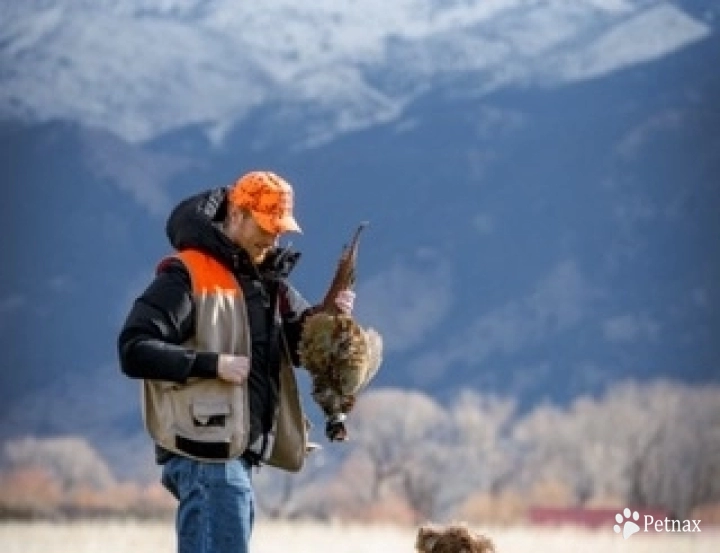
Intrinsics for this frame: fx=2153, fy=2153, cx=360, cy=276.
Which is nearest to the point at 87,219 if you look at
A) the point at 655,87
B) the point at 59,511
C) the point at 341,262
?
the point at 59,511

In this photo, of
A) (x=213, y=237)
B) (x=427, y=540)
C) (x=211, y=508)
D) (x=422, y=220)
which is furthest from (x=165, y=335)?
(x=422, y=220)

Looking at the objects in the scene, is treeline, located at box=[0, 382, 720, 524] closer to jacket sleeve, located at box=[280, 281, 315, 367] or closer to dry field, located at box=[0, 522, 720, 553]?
dry field, located at box=[0, 522, 720, 553]

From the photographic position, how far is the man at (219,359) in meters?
3.82

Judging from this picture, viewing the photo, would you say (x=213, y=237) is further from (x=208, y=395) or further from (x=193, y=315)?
(x=208, y=395)

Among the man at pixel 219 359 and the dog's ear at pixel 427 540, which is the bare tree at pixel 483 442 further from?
the man at pixel 219 359

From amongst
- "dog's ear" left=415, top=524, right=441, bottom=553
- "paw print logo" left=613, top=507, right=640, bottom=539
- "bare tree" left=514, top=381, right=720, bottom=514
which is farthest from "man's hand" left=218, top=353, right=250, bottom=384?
"paw print logo" left=613, top=507, right=640, bottom=539

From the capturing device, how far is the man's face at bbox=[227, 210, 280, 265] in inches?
155

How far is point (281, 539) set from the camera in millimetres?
6230

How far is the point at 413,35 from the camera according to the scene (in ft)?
21.1

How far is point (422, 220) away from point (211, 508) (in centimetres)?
265

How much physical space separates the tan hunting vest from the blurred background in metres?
2.35

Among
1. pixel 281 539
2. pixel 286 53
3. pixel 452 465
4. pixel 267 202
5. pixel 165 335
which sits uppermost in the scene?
pixel 286 53

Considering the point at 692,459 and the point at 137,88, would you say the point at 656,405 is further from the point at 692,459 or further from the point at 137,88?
the point at 137,88

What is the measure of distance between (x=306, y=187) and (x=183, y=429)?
2.59 m
